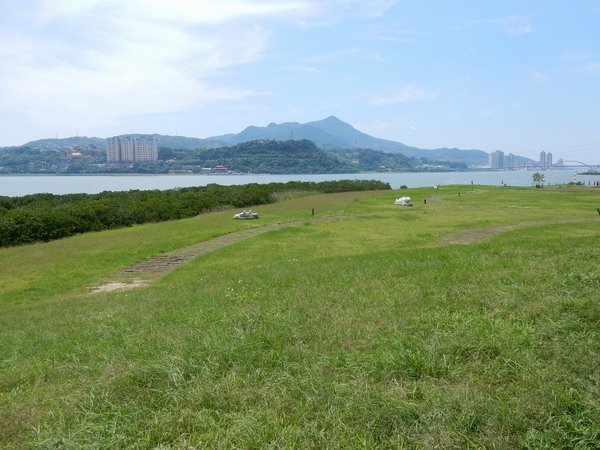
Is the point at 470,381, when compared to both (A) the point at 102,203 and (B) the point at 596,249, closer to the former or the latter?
(B) the point at 596,249

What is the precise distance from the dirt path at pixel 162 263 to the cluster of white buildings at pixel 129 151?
14899 cm

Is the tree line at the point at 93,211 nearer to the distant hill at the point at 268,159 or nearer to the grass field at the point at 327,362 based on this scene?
the grass field at the point at 327,362

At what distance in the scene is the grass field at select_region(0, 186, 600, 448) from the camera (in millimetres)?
3990

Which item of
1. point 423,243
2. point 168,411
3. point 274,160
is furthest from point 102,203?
point 274,160

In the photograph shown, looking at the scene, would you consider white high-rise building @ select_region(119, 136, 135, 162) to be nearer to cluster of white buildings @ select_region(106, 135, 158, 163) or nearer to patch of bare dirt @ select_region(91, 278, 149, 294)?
cluster of white buildings @ select_region(106, 135, 158, 163)

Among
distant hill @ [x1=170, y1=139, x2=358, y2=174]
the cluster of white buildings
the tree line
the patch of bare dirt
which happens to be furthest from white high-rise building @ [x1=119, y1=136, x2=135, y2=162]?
the patch of bare dirt

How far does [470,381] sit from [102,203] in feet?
105

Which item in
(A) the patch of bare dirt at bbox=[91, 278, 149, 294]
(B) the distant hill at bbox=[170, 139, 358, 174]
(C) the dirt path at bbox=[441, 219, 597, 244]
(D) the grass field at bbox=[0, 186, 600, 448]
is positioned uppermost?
(B) the distant hill at bbox=[170, 139, 358, 174]

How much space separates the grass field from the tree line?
16281 mm

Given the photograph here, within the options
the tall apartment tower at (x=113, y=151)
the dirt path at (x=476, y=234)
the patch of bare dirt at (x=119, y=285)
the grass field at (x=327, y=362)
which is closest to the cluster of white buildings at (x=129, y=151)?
the tall apartment tower at (x=113, y=151)

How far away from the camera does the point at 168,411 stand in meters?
4.43

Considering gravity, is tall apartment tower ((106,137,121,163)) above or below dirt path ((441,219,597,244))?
above

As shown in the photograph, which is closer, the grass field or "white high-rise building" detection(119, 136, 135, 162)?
the grass field

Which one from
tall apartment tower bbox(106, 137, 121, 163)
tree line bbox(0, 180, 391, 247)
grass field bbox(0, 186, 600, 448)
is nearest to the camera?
grass field bbox(0, 186, 600, 448)
